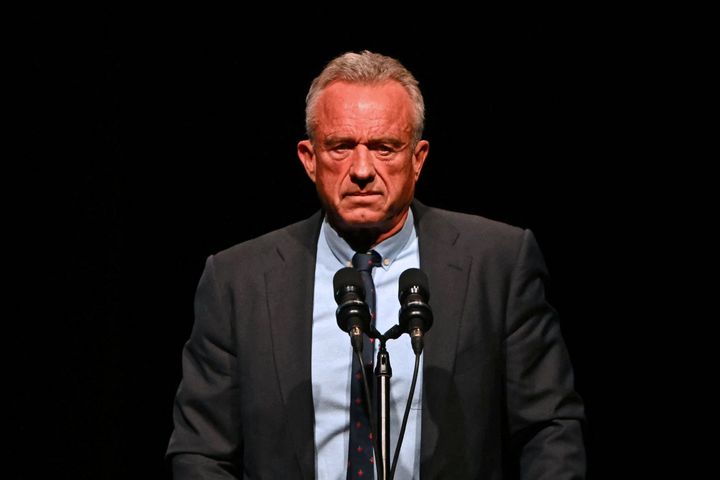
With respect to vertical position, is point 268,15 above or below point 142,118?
above

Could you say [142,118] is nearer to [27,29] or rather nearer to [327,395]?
[27,29]

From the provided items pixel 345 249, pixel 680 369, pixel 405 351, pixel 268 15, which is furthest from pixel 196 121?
pixel 680 369

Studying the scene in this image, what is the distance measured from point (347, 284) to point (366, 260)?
1.92 ft

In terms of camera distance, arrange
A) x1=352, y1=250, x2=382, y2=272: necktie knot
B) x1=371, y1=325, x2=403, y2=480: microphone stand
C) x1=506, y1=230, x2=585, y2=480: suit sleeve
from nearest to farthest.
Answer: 1. x1=371, y1=325, x2=403, y2=480: microphone stand
2. x1=506, y1=230, x2=585, y2=480: suit sleeve
3. x1=352, y1=250, x2=382, y2=272: necktie knot

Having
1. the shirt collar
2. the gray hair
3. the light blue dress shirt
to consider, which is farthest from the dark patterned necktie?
the gray hair

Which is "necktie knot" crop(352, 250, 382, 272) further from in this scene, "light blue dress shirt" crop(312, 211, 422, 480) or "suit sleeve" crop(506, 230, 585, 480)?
"suit sleeve" crop(506, 230, 585, 480)

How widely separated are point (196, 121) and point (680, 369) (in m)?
1.80

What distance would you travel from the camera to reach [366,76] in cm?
275

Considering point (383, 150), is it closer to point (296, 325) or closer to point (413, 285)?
point (296, 325)

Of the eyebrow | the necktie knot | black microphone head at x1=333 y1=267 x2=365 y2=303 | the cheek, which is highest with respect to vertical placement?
the eyebrow

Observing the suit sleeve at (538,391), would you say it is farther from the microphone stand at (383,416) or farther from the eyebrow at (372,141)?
the microphone stand at (383,416)

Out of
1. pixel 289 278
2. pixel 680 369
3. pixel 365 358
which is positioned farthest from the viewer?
pixel 680 369

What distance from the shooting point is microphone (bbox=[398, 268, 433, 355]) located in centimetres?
215

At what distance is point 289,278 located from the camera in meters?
2.83
